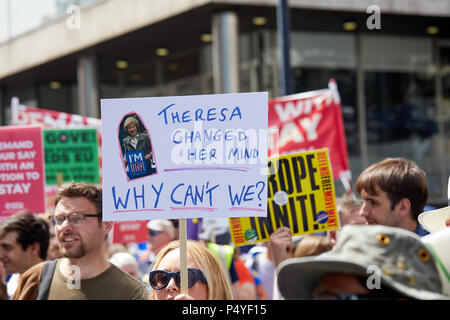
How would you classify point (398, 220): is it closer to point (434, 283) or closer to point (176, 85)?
point (434, 283)

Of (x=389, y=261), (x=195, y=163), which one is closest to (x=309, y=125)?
(x=195, y=163)

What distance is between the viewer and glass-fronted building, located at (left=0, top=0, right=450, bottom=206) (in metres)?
15.2

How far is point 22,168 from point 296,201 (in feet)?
7.71

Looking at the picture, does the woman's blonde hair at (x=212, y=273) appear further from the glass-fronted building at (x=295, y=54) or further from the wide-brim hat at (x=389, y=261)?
the glass-fronted building at (x=295, y=54)

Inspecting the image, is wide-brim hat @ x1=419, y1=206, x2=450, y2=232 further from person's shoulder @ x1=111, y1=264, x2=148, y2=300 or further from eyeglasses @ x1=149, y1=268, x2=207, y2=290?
person's shoulder @ x1=111, y1=264, x2=148, y2=300

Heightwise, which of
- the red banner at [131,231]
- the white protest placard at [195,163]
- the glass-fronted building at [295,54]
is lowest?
the red banner at [131,231]

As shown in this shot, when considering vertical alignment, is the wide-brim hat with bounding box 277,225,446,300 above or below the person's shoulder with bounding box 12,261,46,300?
above

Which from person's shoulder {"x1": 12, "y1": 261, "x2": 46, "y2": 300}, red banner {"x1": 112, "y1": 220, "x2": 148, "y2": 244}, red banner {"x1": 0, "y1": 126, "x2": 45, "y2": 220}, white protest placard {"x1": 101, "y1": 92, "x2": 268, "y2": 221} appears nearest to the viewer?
white protest placard {"x1": 101, "y1": 92, "x2": 268, "y2": 221}

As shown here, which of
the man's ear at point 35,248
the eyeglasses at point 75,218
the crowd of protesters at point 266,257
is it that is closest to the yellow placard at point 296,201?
the crowd of protesters at point 266,257

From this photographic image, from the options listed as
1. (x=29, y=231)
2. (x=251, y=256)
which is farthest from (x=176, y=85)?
(x=29, y=231)

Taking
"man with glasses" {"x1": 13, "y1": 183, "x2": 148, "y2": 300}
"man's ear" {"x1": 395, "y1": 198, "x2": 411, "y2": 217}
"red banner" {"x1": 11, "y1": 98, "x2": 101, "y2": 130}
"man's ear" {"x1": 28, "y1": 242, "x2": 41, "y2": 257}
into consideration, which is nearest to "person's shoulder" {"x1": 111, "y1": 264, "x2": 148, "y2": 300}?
"man with glasses" {"x1": 13, "y1": 183, "x2": 148, "y2": 300}

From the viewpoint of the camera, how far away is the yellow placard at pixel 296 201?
15.4ft

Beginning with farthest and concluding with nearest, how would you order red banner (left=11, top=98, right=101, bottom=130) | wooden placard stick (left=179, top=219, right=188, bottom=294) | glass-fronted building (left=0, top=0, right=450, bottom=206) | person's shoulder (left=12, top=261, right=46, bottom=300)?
glass-fronted building (left=0, top=0, right=450, bottom=206) → red banner (left=11, top=98, right=101, bottom=130) → person's shoulder (left=12, top=261, right=46, bottom=300) → wooden placard stick (left=179, top=219, right=188, bottom=294)

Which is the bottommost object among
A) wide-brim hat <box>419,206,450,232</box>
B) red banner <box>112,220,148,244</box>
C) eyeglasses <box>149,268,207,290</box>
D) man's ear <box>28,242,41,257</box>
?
red banner <box>112,220,148,244</box>
